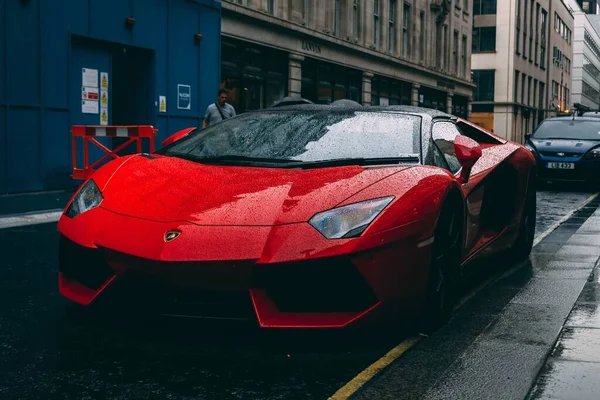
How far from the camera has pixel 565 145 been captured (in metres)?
16.8

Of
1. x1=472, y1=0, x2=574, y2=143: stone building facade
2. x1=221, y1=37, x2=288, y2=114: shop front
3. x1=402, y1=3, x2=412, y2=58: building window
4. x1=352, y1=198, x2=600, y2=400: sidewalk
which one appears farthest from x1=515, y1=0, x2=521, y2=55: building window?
x1=352, y1=198, x2=600, y2=400: sidewalk

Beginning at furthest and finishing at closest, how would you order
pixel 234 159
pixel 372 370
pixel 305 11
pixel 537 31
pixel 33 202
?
pixel 537 31 → pixel 305 11 → pixel 33 202 → pixel 234 159 → pixel 372 370

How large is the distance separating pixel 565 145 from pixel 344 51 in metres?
14.1

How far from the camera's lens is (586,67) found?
378 ft

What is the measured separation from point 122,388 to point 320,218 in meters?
1.18

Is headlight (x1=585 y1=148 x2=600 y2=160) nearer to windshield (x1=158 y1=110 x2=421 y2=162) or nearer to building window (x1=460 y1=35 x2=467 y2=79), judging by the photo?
A: windshield (x1=158 y1=110 x2=421 y2=162)

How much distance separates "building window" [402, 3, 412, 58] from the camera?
37325 mm

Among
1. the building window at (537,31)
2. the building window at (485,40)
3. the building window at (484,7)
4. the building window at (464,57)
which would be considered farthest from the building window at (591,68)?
the building window at (464,57)

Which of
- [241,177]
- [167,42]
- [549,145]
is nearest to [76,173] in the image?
[167,42]

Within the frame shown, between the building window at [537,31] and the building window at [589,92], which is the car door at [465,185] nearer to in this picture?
the building window at [537,31]

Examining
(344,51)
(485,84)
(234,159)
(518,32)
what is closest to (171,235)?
(234,159)

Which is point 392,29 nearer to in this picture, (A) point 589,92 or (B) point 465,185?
(B) point 465,185

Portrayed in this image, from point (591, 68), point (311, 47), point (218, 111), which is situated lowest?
point (218, 111)

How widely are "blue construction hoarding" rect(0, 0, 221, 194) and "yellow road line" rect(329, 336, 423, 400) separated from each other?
10072 mm
